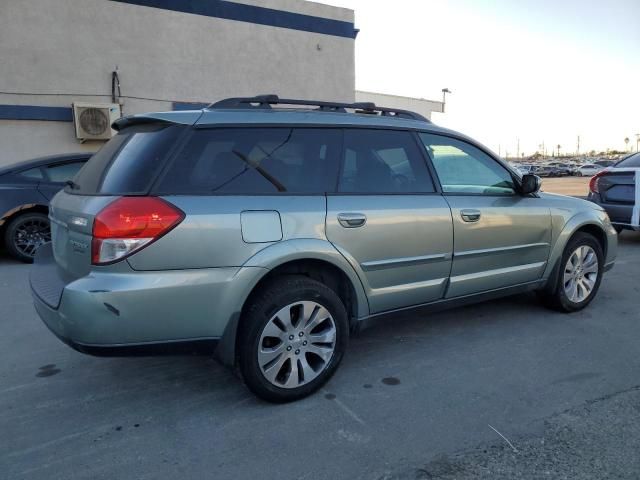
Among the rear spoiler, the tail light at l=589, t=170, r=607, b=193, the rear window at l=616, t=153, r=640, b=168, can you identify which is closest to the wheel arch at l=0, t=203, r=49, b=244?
the rear spoiler

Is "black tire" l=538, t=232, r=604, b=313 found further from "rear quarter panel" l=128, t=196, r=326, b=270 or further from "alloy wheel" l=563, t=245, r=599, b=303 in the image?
"rear quarter panel" l=128, t=196, r=326, b=270

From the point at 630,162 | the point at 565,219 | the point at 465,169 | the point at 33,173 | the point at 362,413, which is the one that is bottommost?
the point at 362,413

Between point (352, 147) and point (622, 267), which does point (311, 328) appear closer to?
point (352, 147)

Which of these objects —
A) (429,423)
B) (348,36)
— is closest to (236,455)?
(429,423)

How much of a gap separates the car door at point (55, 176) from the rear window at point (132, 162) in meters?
4.37

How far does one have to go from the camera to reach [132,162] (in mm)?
2791

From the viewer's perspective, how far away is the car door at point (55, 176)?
22.6 feet

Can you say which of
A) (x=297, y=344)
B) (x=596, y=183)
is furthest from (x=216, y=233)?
(x=596, y=183)

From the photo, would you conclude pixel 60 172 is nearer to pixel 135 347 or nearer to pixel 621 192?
pixel 135 347

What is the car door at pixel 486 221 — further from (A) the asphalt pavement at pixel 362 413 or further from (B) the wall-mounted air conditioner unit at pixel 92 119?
(B) the wall-mounted air conditioner unit at pixel 92 119

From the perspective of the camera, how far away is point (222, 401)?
3.03 meters

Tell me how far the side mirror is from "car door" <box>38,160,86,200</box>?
19.6 feet

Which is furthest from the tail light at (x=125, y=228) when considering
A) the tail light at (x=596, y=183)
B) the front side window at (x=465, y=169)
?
the tail light at (x=596, y=183)

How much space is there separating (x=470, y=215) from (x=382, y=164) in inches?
31.7
